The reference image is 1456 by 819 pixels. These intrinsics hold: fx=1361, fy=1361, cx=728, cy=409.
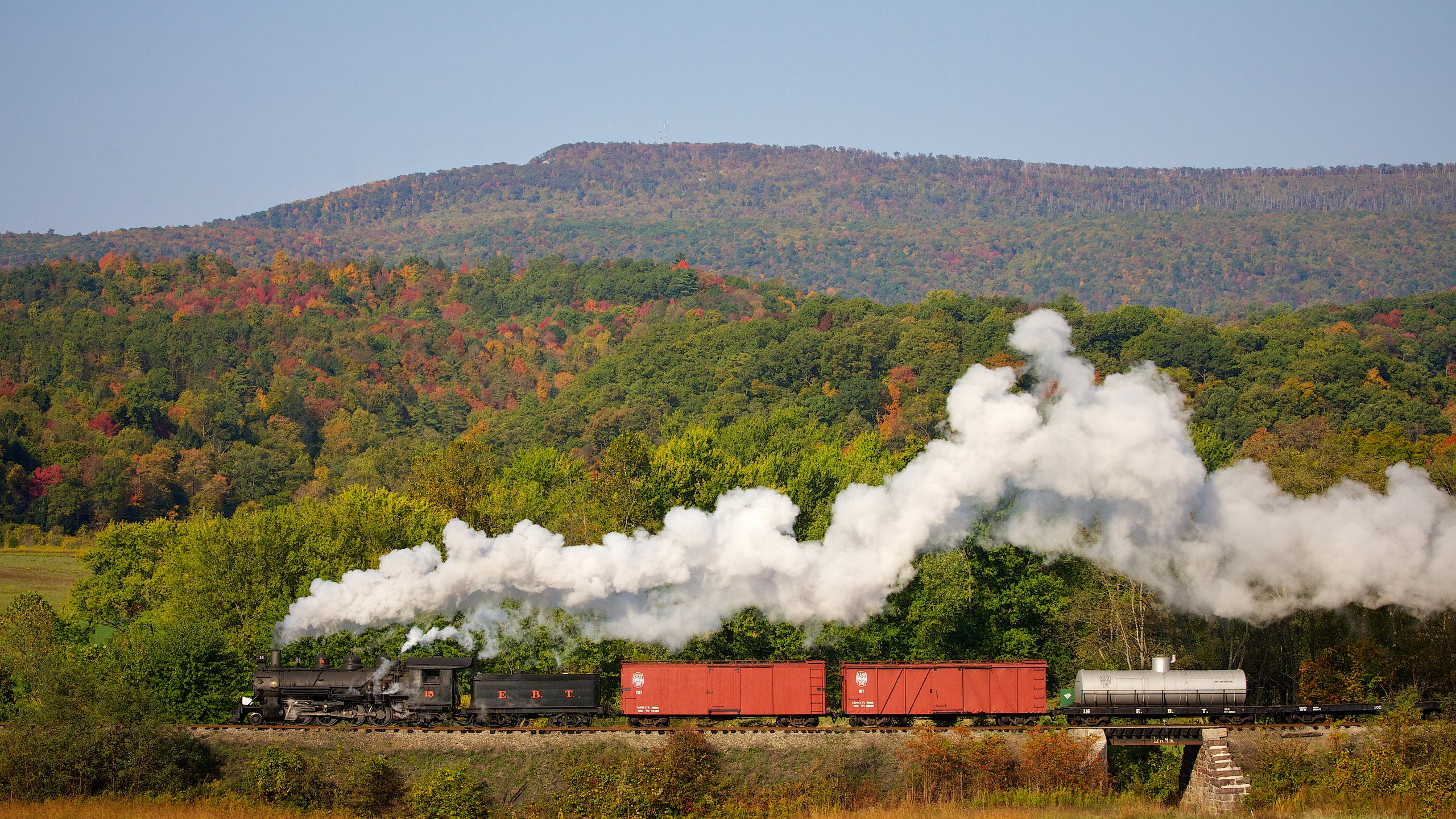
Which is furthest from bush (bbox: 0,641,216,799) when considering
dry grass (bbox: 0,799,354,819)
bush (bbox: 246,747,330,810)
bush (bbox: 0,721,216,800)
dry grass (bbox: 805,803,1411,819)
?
dry grass (bbox: 805,803,1411,819)

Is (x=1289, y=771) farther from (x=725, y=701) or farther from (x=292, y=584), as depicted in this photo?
(x=292, y=584)

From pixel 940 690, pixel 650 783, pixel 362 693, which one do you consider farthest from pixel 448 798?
pixel 940 690

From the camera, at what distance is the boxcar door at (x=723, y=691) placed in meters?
53.4

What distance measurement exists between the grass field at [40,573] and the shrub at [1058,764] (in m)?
79.8

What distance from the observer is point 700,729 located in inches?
2098

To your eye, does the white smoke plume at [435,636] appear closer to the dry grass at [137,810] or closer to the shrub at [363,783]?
the shrub at [363,783]

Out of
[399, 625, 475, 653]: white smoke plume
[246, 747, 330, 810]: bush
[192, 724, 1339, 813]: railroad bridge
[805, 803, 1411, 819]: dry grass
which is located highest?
[399, 625, 475, 653]: white smoke plume

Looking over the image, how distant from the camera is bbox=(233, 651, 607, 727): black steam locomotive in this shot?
53500 millimetres

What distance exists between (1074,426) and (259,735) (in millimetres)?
33969

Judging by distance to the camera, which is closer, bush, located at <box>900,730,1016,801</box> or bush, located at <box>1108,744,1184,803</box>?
bush, located at <box>900,730,1016,801</box>

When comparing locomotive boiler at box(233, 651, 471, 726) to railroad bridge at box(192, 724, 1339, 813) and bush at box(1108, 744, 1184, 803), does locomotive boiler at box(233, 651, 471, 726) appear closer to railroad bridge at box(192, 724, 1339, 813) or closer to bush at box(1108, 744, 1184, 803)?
railroad bridge at box(192, 724, 1339, 813)

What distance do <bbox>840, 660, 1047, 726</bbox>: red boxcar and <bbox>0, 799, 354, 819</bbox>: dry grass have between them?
20.2 m

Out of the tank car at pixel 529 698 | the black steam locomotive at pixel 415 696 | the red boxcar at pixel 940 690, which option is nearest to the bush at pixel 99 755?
the black steam locomotive at pixel 415 696

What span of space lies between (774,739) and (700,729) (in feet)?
9.76
